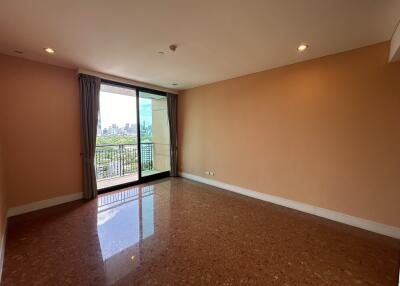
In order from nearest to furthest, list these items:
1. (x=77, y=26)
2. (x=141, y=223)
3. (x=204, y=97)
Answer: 1. (x=77, y=26)
2. (x=141, y=223)
3. (x=204, y=97)

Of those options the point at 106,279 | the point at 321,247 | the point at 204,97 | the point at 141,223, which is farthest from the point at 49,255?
the point at 204,97

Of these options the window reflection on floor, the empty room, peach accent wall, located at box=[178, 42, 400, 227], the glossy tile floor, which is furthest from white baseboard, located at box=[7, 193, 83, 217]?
peach accent wall, located at box=[178, 42, 400, 227]

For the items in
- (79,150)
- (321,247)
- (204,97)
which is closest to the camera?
(321,247)

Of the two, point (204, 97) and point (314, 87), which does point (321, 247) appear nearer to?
point (314, 87)

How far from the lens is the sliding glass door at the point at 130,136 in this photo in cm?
418

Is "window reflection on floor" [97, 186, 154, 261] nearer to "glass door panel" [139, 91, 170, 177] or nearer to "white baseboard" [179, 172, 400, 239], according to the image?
"glass door panel" [139, 91, 170, 177]

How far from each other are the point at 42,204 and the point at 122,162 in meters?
2.23

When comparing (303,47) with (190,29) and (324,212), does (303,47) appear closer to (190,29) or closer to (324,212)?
(190,29)

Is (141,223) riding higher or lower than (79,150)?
lower

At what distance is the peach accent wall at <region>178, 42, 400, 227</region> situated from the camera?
2322 millimetres

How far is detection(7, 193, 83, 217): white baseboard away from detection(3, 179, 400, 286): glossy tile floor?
14 centimetres

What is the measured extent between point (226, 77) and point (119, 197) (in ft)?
11.0

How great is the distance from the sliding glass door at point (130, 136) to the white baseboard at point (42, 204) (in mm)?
566

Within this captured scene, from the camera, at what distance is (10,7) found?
1.66m
